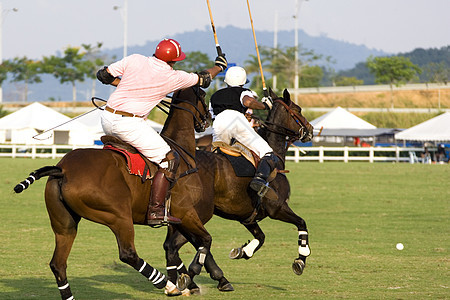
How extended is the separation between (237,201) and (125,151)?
263 centimetres

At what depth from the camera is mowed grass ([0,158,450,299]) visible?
34.0ft

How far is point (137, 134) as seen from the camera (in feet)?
29.0

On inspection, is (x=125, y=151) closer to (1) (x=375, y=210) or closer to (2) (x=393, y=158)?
(1) (x=375, y=210)

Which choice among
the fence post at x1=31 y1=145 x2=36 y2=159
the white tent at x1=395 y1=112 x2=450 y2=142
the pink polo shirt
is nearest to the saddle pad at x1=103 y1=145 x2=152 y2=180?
the pink polo shirt

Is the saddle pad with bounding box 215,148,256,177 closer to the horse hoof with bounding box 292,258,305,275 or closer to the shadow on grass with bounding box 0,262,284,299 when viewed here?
the horse hoof with bounding box 292,258,305,275

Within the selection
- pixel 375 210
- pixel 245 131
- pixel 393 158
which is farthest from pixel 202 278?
pixel 393 158

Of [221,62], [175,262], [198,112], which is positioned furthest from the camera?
[175,262]

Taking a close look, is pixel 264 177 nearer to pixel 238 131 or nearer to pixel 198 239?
pixel 238 131

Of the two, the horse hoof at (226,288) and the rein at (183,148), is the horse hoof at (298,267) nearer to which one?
the horse hoof at (226,288)

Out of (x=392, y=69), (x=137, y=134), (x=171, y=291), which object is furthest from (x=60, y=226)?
(x=392, y=69)

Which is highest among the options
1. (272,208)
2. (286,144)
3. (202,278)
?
(286,144)

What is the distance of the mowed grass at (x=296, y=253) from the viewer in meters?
10.4

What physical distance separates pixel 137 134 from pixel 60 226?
1.39 metres

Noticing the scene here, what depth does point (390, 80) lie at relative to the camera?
9619 cm
